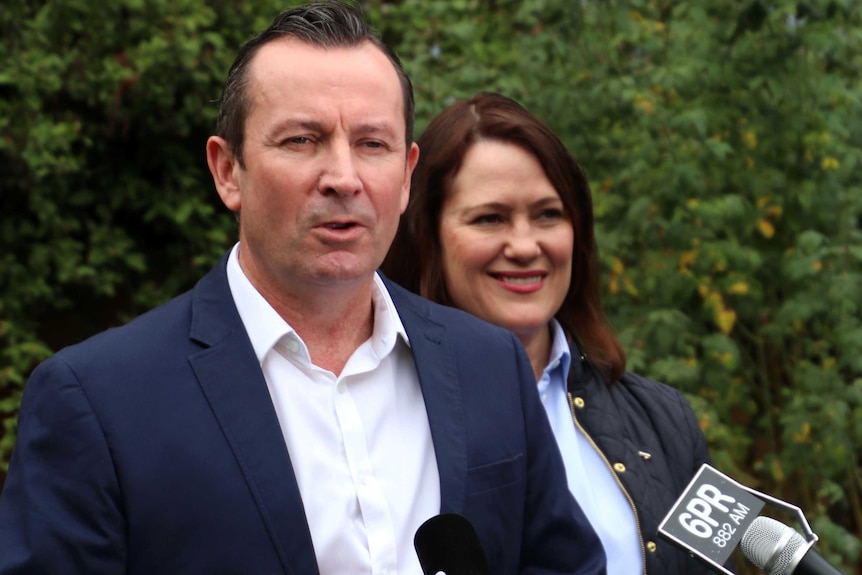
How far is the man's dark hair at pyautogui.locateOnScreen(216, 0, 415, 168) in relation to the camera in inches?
89.7

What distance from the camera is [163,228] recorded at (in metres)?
5.56

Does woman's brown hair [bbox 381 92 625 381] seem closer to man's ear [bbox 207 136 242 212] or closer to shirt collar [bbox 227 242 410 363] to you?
shirt collar [bbox 227 242 410 363]

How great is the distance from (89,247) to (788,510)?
3.88m

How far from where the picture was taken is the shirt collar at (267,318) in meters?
2.23

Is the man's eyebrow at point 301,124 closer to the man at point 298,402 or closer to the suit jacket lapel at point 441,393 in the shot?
the man at point 298,402

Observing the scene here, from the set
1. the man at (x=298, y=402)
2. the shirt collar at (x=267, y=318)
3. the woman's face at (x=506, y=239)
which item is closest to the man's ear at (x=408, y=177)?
the man at (x=298, y=402)

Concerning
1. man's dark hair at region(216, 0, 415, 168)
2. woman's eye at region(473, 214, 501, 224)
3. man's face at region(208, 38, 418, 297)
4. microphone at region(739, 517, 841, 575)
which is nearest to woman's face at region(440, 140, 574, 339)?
woman's eye at region(473, 214, 501, 224)

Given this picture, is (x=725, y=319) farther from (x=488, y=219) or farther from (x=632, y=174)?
(x=488, y=219)

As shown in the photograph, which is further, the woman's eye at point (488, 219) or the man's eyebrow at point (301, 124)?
the woman's eye at point (488, 219)

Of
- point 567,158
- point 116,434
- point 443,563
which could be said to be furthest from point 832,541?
point 116,434

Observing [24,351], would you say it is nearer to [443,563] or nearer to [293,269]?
[293,269]

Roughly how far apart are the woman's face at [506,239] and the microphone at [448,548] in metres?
1.13

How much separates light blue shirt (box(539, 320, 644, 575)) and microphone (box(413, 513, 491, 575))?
0.88 metres

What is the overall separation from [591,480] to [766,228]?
2067 mm
